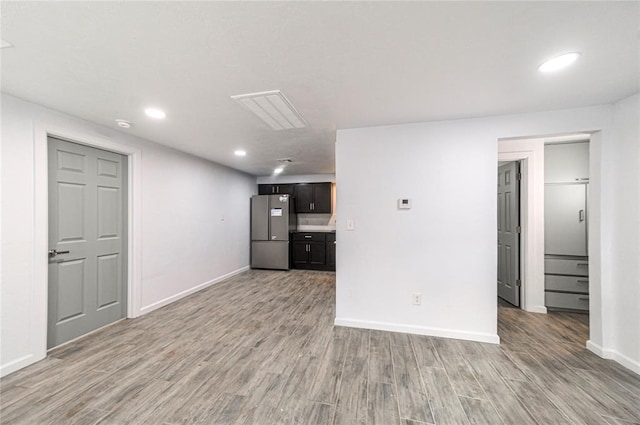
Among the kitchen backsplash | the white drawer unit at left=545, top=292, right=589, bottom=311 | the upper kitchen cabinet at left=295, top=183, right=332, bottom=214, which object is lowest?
the white drawer unit at left=545, top=292, right=589, bottom=311

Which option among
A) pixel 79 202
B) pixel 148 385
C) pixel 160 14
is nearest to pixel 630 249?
pixel 160 14

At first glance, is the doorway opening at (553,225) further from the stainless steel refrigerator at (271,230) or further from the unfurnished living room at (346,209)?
the stainless steel refrigerator at (271,230)

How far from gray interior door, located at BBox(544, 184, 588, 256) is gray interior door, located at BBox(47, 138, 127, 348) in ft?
18.0

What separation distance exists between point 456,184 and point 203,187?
3.97m

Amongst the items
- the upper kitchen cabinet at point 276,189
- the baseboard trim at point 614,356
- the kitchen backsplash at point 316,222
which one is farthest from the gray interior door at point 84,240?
the baseboard trim at point 614,356

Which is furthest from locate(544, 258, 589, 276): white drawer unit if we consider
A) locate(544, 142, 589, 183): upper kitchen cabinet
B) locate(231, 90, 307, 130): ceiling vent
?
locate(231, 90, 307, 130): ceiling vent

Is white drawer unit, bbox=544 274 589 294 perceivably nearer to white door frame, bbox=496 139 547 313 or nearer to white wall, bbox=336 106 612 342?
white door frame, bbox=496 139 547 313

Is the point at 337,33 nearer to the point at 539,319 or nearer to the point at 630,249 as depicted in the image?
the point at 630,249

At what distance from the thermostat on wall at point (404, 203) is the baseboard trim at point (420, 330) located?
4.24ft

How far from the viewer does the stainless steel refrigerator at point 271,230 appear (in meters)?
5.83

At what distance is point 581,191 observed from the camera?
127 inches

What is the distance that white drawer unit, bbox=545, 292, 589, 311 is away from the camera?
10.6 feet

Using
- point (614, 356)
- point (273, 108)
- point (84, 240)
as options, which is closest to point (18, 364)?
point (84, 240)

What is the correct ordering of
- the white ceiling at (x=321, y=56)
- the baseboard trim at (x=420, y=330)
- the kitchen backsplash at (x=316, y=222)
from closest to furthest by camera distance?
the white ceiling at (x=321, y=56)
the baseboard trim at (x=420, y=330)
the kitchen backsplash at (x=316, y=222)
